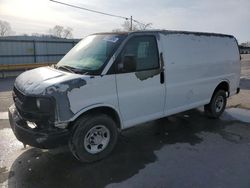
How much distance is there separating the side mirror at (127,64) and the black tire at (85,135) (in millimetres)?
823

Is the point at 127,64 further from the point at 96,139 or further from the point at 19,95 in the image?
the point at 19,95

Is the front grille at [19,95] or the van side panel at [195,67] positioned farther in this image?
the van side panel at [195,67]

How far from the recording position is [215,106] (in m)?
6.61

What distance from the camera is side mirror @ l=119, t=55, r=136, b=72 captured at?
13.8 ft

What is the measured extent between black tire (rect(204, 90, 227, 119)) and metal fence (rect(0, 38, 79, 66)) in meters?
15.5

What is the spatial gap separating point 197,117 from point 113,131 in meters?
3.29

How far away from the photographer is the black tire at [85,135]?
Answer: 153 inches

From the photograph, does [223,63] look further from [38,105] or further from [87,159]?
[38,105]

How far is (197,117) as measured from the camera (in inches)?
270

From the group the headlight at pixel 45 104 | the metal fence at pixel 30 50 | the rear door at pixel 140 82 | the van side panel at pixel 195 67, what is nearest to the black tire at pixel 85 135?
the rear door at pixel 140 82

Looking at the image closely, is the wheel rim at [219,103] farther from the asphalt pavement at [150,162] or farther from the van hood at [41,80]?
the van hood at [41,80]

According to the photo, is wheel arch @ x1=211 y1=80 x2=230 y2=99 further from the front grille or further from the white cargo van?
the front grille

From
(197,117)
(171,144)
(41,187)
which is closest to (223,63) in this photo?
(197,117)

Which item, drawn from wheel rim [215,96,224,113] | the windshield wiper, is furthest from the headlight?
wheel rim [215,96,224,113]
